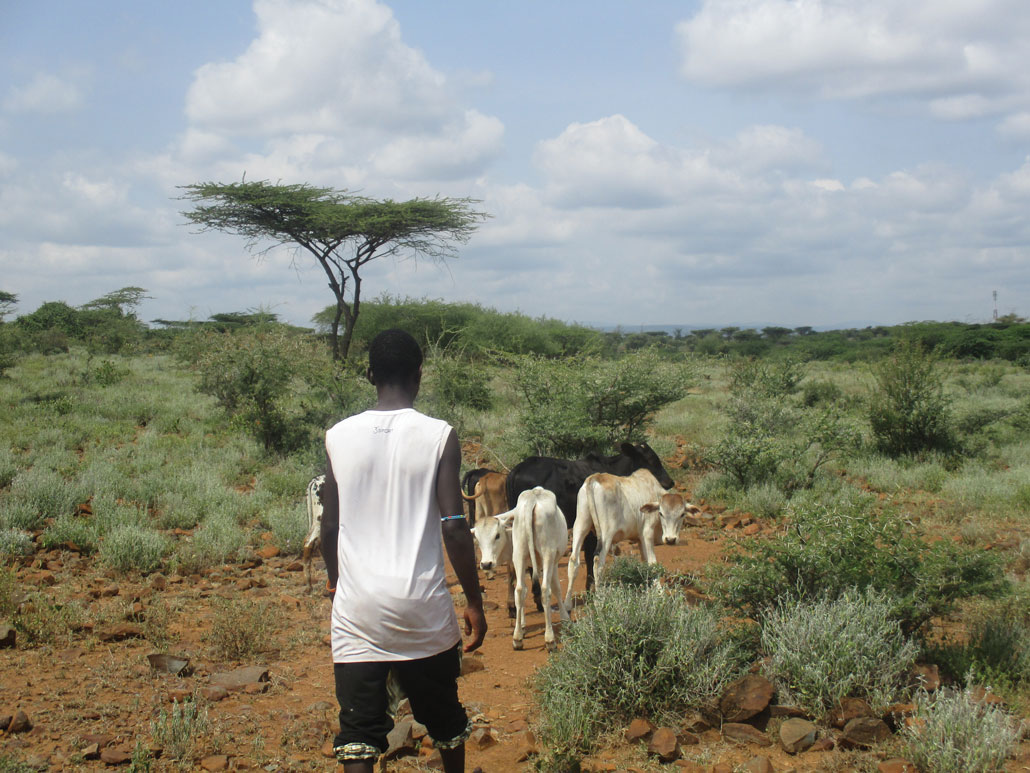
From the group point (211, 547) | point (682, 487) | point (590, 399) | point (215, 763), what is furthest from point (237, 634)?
→ point (682, 487)

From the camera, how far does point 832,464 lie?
1285 cm

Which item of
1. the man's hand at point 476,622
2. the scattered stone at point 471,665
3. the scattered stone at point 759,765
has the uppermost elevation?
the man's hand at point 476,622

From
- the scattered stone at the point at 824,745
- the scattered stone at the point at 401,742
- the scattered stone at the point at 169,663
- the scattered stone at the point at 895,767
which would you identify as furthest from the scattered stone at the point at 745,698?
the scattered stone at the point at 169,663

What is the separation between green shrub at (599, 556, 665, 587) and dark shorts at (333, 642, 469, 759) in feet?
11.5

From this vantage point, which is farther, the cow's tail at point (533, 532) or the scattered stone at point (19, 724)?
the cow's tail at point (533, 532)

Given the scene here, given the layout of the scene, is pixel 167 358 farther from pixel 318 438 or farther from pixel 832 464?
pixel 832 464

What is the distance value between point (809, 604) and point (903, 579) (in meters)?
0.67

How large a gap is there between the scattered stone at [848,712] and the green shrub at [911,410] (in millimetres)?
9596

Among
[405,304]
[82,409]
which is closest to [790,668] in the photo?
[82,409]

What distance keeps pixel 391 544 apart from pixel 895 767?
269 cm

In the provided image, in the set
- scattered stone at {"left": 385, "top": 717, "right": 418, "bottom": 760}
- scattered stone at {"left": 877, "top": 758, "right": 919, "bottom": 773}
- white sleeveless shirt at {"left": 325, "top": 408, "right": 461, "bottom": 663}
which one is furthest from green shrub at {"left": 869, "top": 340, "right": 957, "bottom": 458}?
white sleeveless shirt at {"left": 325, "top": 408, "right": 461, "bottom": 663}

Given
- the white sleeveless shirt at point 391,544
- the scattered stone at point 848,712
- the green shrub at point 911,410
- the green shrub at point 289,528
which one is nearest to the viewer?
the white sleeveless shirt at point 391,544

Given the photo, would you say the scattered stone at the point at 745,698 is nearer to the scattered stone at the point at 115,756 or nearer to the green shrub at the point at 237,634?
the scattered stone at the point at 115,756

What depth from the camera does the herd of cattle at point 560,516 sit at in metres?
6.22
